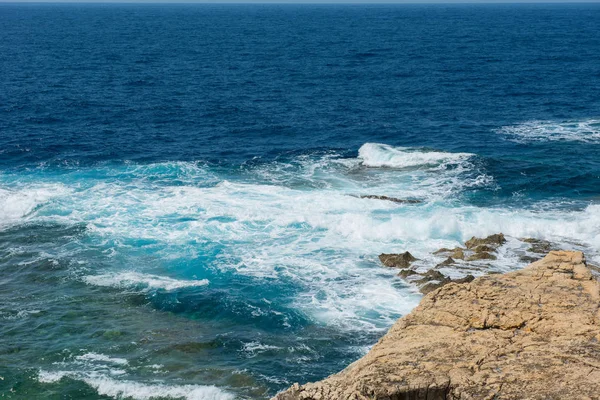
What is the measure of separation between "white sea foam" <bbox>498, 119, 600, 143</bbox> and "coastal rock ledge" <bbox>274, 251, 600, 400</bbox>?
54309mm

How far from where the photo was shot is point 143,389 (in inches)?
1227

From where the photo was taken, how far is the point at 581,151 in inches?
2613

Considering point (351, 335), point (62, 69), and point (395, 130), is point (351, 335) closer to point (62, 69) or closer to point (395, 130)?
point (395, 130)

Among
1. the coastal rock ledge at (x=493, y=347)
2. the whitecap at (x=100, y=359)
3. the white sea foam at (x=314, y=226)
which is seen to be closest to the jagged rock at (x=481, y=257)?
the white sea foam at (x=314, y=226)

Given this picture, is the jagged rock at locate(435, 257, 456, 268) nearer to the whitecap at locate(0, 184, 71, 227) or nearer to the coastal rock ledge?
the coastal rock ledge

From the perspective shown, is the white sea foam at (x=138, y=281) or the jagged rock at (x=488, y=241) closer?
the white sea foam at (x=138, y=281)

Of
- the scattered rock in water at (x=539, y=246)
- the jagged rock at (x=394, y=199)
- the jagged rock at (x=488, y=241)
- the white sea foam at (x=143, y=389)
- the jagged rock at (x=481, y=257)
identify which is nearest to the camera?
the white sea foam at (x=143, y=389)

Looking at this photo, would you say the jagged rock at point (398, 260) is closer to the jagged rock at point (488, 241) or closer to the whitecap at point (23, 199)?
the jagged rock at point (488, 241)

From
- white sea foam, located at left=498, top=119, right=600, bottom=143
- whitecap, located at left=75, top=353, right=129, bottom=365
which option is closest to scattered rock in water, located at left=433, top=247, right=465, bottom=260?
whitecap, located at left=75, top=353, right=129, bottom=365

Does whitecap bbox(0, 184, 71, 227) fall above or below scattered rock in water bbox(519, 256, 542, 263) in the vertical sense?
above

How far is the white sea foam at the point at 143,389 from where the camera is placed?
30.5m

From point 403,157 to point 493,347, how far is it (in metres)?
49.2

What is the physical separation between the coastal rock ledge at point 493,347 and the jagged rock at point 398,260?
22.6 meters

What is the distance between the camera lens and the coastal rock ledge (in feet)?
51.3
